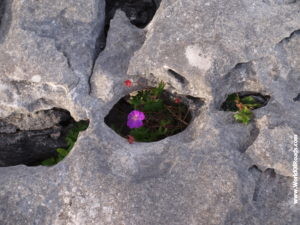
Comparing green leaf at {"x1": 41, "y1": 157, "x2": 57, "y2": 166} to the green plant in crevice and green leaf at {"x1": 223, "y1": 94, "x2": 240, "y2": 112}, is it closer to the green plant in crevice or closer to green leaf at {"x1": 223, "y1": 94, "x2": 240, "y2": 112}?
the green plant in crevice

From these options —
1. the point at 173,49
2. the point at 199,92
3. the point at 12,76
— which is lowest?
the point at 12,76

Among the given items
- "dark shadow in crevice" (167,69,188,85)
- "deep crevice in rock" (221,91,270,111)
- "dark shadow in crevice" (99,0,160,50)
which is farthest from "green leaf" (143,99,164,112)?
"dark shadow in crevice" (99,0,160,50)

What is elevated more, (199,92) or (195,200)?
(199,92)

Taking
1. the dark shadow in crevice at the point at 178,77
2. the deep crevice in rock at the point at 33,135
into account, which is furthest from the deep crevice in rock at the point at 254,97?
the deep crevice in rock at the point at 33,135

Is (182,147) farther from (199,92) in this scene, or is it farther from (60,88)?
(60,88)

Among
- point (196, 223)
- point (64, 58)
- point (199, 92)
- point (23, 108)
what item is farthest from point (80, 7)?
point (196, 223)

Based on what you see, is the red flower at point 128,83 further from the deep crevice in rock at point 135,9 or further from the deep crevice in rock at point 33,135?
the deep crevice in rock at point 135,9
